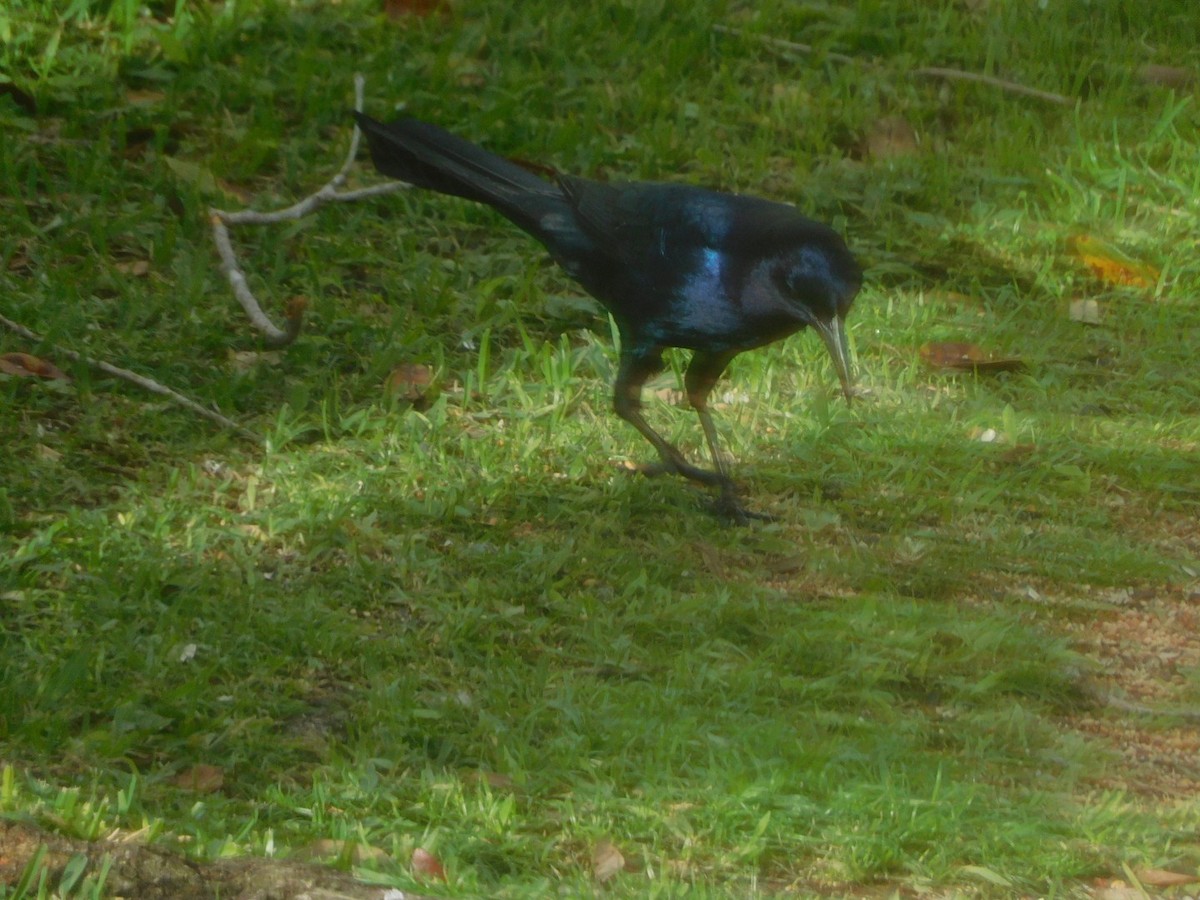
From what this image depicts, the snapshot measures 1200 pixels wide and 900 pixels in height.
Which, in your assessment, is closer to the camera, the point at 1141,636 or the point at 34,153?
the point at 1141,636

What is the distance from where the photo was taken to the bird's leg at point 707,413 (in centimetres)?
467

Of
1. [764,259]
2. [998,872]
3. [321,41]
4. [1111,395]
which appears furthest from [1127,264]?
[998,872]

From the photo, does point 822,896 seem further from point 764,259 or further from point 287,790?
point 764,259

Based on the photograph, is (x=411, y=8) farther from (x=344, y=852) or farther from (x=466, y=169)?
(x=344, y=852)

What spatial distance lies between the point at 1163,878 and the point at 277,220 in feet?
11.8

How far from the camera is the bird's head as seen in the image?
430 centimetres

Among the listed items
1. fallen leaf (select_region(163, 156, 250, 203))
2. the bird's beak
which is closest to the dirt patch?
the bird's beak

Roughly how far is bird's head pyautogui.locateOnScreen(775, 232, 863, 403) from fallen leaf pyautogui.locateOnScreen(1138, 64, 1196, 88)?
3357 mm

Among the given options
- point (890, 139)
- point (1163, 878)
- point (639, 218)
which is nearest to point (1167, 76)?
point (890, 139)

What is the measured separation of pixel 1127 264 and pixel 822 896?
12.2 ft

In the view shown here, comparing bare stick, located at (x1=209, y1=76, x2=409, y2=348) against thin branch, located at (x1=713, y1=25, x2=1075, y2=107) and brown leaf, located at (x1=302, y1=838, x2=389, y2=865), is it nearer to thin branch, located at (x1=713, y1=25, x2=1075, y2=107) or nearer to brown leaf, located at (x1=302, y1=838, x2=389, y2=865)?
thin branch, located at (x1=713, y1=25, x2=1075, y2=107)

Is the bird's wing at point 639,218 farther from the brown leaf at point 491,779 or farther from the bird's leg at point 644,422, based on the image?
the brown leaf at point 491,779

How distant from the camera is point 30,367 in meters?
4.87

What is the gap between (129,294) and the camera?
Result: 17.4 ft
